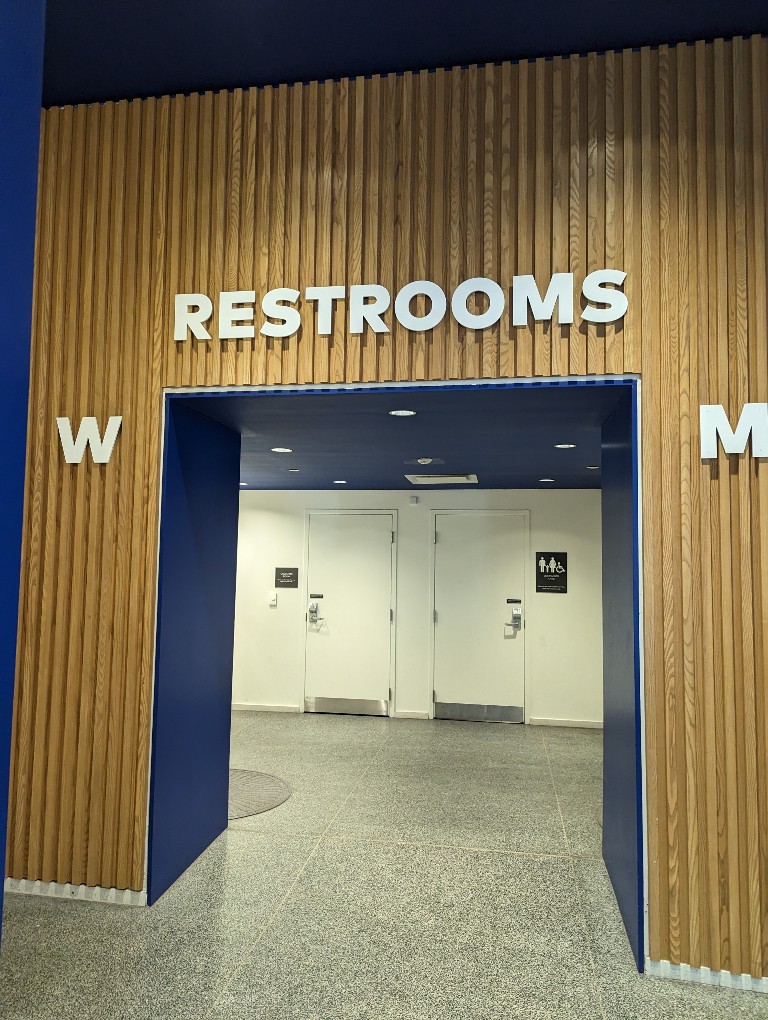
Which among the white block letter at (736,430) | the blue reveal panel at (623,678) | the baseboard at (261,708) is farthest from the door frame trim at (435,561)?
the white block letter at (736,430)

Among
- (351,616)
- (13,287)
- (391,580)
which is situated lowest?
(351,616)

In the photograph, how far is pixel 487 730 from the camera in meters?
8.13

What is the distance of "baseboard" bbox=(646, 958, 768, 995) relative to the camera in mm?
3146

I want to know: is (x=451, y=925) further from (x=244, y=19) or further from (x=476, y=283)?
(x=244, y=19)

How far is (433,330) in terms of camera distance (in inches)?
144

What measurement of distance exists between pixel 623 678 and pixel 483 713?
202 inches

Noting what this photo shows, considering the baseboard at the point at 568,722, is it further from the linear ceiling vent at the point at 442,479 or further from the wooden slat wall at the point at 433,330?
the wooden slat wall at the point at 433,330

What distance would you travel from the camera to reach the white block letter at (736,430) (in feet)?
10.9

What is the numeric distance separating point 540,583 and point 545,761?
2.44 meters

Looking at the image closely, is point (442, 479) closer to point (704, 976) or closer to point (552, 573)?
point (552, 573)

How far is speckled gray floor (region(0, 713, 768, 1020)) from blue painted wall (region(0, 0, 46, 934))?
2120mm

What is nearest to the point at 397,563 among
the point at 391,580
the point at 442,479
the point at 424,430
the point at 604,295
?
the point at 391,580

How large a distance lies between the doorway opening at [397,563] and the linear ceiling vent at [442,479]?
0.30ft

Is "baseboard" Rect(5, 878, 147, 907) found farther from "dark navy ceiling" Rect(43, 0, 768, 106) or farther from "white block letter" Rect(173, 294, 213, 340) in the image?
"dark navy ceiling" Rect(43, 0, 768, 106)
